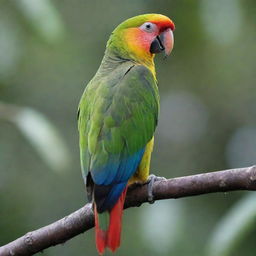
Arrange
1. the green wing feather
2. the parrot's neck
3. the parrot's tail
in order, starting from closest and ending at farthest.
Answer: the parrot's tail, the green wing feather, the parrot's neck

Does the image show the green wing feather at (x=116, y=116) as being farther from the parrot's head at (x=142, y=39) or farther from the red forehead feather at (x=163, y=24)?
the red forehead feather at (x=163, y=24)

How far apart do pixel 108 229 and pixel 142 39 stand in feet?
3.63

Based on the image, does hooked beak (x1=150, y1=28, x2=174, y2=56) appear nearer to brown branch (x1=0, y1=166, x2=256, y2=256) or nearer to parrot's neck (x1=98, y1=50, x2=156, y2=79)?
parrot's neck (x1=98, y1=50, x2=156, y2=79)

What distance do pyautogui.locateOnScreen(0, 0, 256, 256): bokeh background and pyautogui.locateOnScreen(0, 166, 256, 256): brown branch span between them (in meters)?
1.28

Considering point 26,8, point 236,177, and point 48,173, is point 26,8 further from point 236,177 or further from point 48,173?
point 48,173

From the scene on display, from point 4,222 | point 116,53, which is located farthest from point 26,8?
point 4,222

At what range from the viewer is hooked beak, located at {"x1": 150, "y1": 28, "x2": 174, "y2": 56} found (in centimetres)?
339

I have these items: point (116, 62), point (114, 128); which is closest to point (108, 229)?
point (114, 128)

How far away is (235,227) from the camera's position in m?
2.81

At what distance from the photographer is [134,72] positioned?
3100mm

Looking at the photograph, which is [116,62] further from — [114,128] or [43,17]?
[114,128]

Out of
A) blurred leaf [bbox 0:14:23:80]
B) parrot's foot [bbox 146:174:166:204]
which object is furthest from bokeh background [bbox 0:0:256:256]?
parrot's foot [bbox 146:174:166:204]

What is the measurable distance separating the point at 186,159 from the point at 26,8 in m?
2.80

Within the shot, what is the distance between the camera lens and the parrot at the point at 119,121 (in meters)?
2.60
